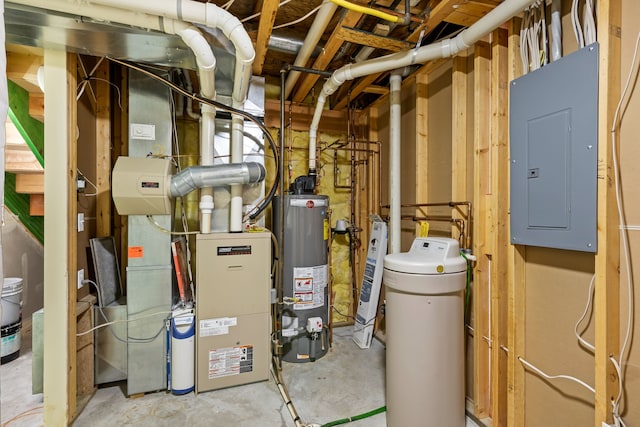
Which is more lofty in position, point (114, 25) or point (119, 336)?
point (114, 25)

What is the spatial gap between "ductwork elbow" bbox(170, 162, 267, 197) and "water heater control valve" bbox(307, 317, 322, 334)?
1.28 m

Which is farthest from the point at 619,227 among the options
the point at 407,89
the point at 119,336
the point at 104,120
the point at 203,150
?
the point at 104,120

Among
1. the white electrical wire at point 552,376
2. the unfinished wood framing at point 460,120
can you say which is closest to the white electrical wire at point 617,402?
the white electrical wire at point 552,376

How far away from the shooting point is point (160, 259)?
2.20 m

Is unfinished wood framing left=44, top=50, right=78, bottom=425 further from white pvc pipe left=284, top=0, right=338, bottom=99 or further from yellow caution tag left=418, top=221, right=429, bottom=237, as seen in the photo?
yellow caution tag left=418, top=221, right=429, bottom=237

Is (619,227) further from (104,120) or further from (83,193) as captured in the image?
(104,120)

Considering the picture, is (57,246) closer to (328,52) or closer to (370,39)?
(328,52)

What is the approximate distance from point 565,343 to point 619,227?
630mm

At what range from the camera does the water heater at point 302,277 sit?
261 centimetres

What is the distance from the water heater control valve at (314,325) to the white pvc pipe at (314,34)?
2.11 metres

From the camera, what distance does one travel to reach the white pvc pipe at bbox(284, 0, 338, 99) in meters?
1.74

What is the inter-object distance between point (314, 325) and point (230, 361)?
722mm

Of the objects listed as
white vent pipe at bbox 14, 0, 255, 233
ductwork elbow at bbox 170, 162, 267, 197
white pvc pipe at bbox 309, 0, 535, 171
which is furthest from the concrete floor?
white pvc pipe at bbox 309, 0, 535, 171

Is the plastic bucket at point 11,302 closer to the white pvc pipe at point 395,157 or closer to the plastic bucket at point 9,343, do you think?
the plastic bucket at point 9,343
